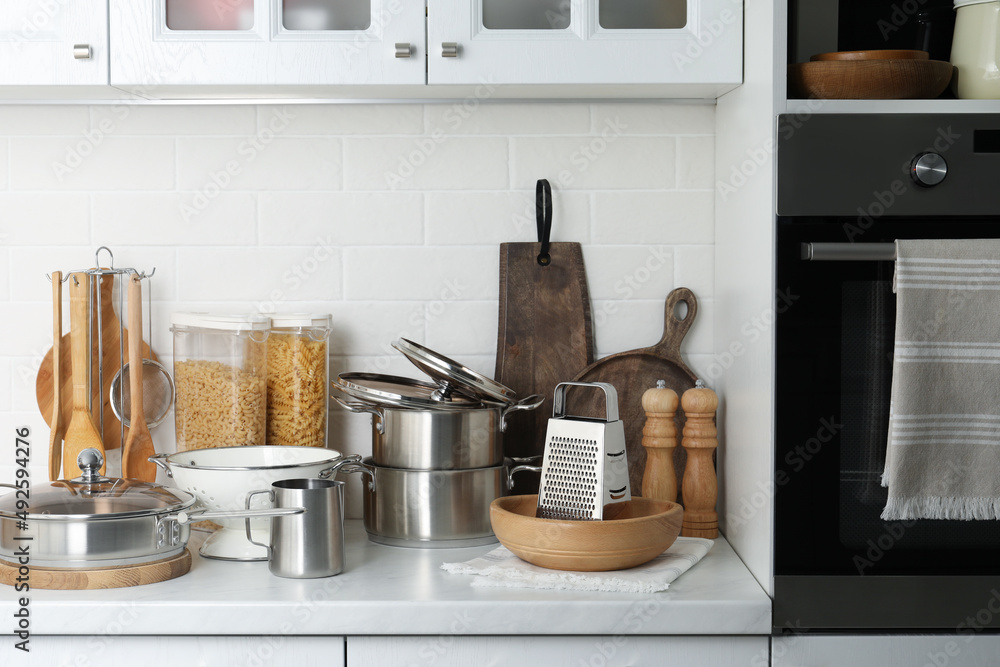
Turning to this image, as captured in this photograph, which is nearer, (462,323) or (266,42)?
(266,42)

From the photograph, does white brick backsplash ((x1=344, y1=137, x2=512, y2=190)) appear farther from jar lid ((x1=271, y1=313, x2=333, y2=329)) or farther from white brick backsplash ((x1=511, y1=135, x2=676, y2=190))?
jar lid ((x1=271, y1=313, x2=333, y2=329))

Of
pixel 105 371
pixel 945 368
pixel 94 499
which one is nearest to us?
pixel 945 368

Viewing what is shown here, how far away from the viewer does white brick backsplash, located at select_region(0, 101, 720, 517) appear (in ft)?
5.48

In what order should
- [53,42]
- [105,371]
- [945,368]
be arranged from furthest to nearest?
[105,371], [53,42], [945,368]

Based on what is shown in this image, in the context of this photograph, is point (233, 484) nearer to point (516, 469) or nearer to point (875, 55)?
point (516, 469)

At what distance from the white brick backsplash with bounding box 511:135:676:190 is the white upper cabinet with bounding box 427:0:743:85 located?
Answer: 27cm

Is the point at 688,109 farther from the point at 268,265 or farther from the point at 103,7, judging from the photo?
the point at 103,7

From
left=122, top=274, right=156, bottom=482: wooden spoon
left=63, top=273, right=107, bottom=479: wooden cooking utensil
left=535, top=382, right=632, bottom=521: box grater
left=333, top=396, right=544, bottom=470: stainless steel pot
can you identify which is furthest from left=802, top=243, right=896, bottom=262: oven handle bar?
left=63, top=273, right=107, bottom=479: wooden cooking utensil

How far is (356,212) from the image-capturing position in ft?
5.51

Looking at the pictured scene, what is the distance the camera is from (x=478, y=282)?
169 cm

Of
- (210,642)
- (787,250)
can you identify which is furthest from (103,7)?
(787,250)

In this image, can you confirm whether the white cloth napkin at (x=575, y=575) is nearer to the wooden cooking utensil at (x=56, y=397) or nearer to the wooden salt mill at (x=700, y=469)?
the wooden salt mill at (x=700, y=469)

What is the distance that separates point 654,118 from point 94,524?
1165 millimetres

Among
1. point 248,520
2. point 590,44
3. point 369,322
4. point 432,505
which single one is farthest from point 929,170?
point 248,520
